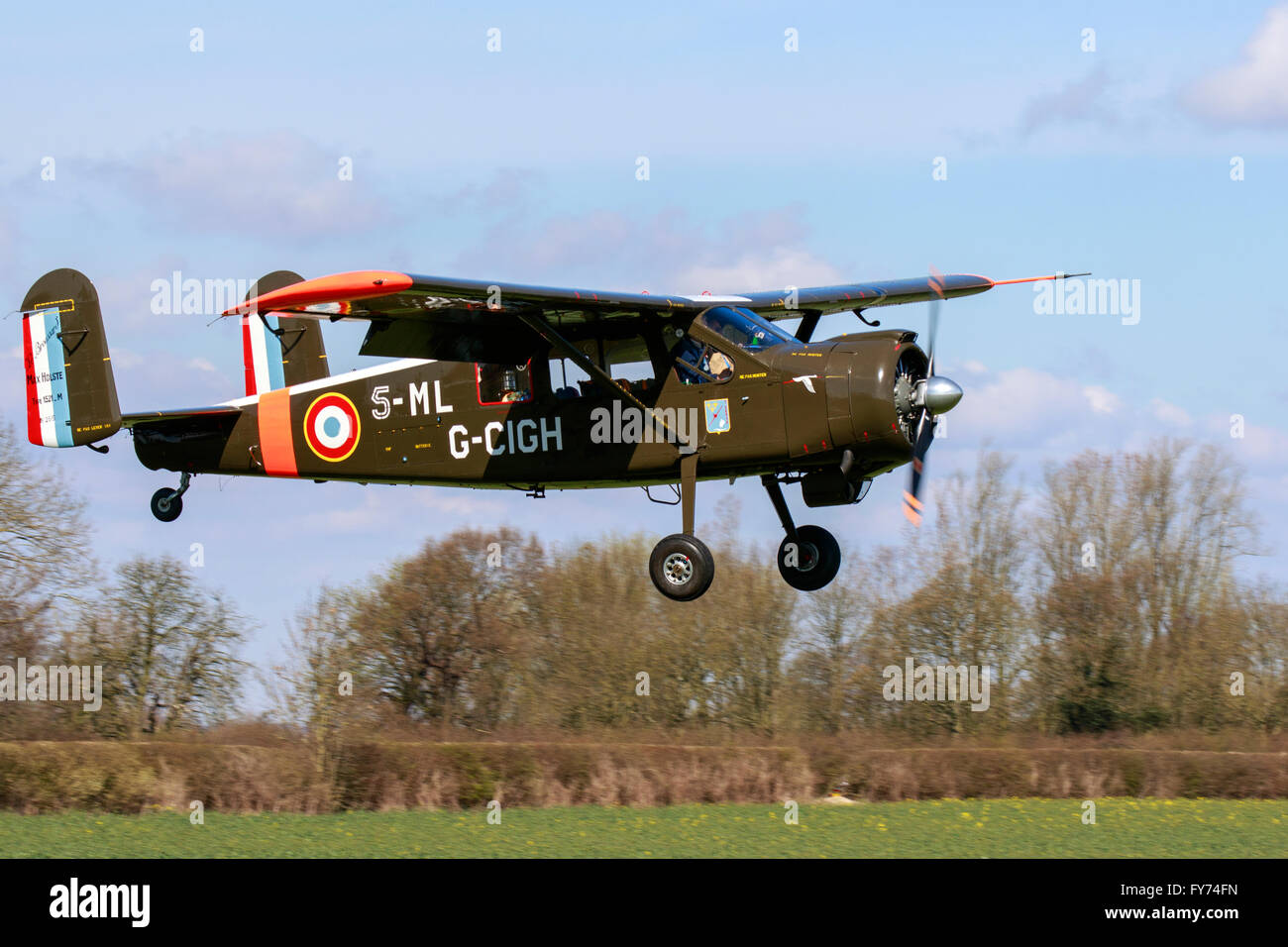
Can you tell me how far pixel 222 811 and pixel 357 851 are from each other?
13.3ft

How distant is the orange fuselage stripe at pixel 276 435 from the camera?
19.2m

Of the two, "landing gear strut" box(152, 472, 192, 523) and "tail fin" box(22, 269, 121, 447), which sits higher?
"tail fin" box(22, 269, 121, 447)

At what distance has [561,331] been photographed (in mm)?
17125

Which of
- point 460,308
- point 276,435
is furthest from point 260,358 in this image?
point 460,308

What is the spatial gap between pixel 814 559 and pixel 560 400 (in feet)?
11.4

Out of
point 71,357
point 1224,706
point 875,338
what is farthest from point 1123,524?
point 71,357

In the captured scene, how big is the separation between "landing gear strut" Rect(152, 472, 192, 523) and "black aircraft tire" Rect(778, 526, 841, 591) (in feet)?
25.4

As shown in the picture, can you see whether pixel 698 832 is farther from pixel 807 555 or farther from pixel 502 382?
pixel 502 382

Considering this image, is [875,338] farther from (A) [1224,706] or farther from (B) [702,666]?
(A) [1224,706]

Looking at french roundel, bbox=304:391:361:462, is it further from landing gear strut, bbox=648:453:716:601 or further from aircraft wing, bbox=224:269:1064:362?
landing gear strut, bbox=648:453:716:601

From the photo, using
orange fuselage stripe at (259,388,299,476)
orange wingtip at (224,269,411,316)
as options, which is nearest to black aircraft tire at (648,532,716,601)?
orange wingtip at (224,269,411,316)

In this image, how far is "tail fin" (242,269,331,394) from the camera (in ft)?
71.5

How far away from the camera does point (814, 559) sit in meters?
17.5

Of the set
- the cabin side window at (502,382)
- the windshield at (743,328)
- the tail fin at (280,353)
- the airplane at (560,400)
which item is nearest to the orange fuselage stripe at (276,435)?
the airplane at (560,400)
